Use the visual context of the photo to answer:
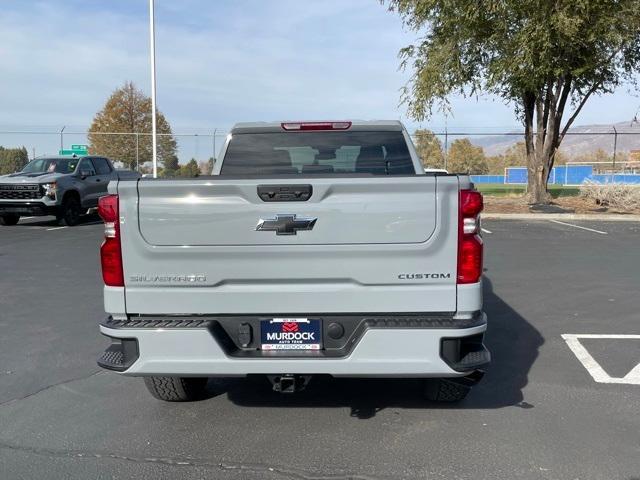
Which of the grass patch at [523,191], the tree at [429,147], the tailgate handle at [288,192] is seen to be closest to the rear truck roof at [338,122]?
the tailgate handle at [288,192]

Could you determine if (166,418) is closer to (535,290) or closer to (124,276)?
(124,276)

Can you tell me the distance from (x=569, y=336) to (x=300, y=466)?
143 inches

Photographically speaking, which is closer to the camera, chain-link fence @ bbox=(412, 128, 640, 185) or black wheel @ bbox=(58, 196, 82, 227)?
black wheel @ bbox=(58, 196, 82, 227)

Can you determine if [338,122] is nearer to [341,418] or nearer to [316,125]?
[316,125]

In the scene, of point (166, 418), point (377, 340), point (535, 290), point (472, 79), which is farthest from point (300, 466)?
point (472, 79)

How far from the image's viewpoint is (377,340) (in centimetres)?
340

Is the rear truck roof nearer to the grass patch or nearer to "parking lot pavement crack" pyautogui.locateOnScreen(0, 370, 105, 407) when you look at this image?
"parking lot pavement crack" pyautogui.locateOnScreen(0, 370, 105, 407)

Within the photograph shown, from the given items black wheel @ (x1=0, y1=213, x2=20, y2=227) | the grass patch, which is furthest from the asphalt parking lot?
the grass patch

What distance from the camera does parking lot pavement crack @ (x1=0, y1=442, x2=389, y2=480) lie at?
3.27 meters

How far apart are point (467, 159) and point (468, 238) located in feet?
223

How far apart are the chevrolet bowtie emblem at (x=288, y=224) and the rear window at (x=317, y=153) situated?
171cm

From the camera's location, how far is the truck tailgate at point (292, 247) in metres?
3.37

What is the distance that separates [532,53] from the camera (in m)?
16.9

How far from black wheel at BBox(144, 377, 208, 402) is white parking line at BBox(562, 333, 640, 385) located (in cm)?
316
